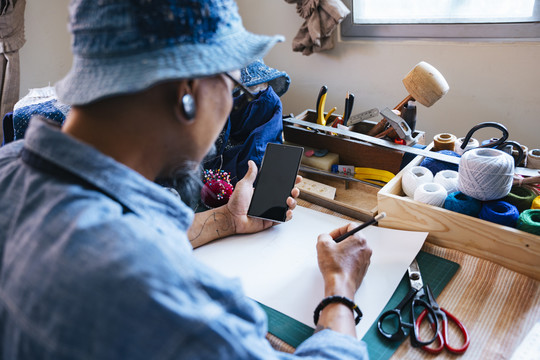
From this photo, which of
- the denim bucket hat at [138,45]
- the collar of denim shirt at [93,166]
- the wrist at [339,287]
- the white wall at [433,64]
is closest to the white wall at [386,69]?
the white wall at [433,64]

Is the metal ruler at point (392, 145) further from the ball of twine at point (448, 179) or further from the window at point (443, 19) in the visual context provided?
the window at point (443, 19)

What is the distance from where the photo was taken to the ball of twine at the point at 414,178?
946mm

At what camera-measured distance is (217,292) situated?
1.48 ft

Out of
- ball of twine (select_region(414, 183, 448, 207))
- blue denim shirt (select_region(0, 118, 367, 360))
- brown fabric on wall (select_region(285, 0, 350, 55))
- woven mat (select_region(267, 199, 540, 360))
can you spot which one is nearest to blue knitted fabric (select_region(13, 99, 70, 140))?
blue denim shirt (select_region(0, 118, 367, 360))

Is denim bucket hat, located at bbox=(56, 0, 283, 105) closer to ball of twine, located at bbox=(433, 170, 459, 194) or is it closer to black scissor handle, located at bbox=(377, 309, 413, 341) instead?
black scissor handle, located at bbox=(377, 309, 413, 341)

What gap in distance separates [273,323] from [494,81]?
1.38 m

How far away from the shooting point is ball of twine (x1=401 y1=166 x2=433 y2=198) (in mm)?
946

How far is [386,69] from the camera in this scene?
1.81 metres

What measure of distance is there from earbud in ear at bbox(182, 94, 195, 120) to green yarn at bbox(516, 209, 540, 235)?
2.21 ft

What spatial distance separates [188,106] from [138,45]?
0.30 feet

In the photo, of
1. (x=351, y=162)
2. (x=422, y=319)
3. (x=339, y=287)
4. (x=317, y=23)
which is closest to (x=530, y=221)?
(x=422, y=319)

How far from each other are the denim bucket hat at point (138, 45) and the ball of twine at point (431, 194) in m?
0.58

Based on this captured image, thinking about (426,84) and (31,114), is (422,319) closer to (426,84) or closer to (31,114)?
(426,84)

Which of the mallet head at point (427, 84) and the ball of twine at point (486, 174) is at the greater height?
the mallet head at point (427, 84)
